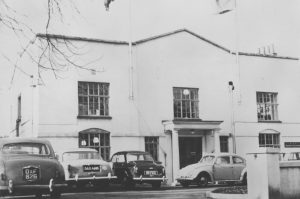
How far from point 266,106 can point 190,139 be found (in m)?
5.64

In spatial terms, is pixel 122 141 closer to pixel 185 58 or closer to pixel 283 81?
pixel 185 58

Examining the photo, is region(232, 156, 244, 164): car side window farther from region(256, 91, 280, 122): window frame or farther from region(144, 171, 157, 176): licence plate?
region(256, 91, 280, 122): window frame

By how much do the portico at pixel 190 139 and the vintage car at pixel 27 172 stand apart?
1191 cm

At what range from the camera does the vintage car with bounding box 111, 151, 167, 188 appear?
19.2 metres

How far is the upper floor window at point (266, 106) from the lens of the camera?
28928mm

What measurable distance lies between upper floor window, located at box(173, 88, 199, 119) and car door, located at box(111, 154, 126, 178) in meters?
6.07

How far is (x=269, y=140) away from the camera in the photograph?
28.9 metres

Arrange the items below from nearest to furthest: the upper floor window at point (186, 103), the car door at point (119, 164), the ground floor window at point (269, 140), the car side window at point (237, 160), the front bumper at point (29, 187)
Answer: the front bumper at point (29, 187), the car door at point (119, 164), the car side window at point (237, 160), the upper floor window at point (186, 103), the ground floor window at point (269, 140)

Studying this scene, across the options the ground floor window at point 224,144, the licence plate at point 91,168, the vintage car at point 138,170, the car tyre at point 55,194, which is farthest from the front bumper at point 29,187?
the ground floor window at point 224,144

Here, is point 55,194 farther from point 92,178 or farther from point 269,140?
point 269,140

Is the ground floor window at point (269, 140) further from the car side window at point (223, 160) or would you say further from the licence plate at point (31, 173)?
the licence plate at point (31, 173)

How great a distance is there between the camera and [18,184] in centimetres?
1219

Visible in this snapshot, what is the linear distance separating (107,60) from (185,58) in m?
4.68

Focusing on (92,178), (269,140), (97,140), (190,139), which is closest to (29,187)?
(92,178)
